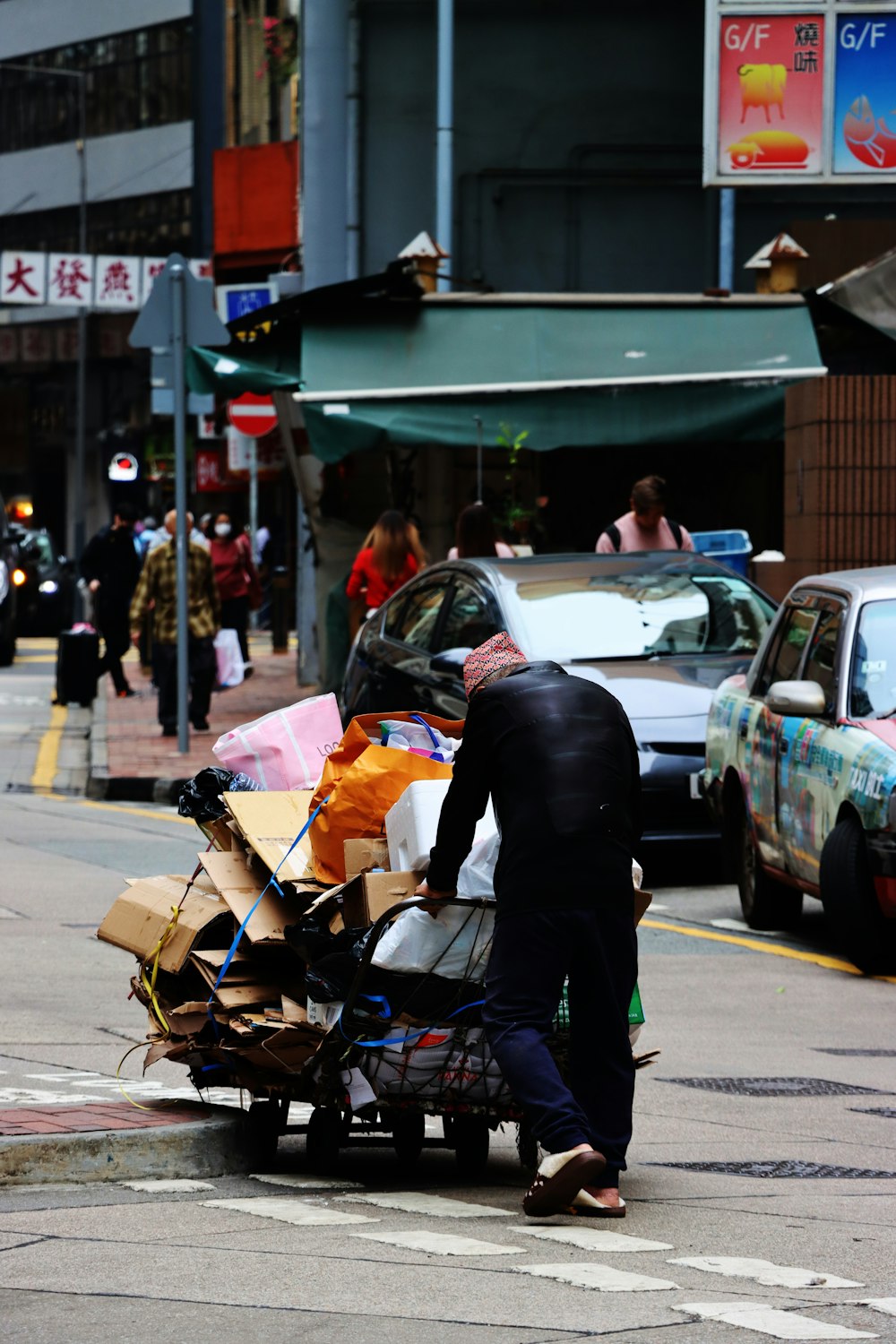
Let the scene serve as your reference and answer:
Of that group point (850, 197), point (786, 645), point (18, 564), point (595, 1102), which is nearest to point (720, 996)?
point (786, 645)

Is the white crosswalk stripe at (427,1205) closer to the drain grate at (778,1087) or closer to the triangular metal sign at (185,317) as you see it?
the drain grate at (778,1087)

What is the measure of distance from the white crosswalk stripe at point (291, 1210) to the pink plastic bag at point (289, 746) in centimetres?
145

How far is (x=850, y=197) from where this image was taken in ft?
76.2

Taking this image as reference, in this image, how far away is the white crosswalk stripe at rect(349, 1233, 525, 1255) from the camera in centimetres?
546

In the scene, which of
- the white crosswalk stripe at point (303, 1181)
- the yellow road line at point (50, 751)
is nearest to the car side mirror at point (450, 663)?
the yellow road line at point (50, 751)

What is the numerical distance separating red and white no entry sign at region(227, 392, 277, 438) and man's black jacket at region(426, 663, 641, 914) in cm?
2143

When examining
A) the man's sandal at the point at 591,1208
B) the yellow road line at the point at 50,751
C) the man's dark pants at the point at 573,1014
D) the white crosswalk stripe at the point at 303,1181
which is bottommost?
the yellow road line at the point at 50,751

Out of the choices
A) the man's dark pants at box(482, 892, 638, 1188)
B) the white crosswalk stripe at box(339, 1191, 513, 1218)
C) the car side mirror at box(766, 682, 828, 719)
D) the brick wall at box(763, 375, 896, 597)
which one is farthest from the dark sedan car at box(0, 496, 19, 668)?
the man's dark pants at box(482, 892, 638, 1188)

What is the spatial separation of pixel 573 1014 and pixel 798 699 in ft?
13.2

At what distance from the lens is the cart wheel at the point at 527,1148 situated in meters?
6.39

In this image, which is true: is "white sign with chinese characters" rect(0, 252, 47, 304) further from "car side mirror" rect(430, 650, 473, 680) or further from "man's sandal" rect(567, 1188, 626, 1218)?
"man's sandal" rect(567, 1188, 626, 1218)

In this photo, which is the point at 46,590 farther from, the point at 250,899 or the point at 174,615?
the point at 250,899

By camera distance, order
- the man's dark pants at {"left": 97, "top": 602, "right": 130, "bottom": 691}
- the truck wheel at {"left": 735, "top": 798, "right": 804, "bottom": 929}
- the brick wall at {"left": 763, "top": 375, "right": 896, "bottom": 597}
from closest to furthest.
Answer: the truck wheel at {"left": 735, "top": 798, "right": 804, "bottom": 929}, the brick wall at {"left": 763, "top": 375, "right": 896, "bottom": 597}, the man's dark pants at {"left": 97, "top": 602, "right": 130, "bottom": 691}

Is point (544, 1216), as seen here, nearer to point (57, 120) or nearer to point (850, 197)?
point (850, 197)
